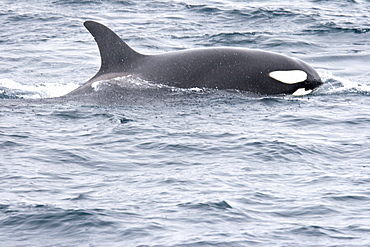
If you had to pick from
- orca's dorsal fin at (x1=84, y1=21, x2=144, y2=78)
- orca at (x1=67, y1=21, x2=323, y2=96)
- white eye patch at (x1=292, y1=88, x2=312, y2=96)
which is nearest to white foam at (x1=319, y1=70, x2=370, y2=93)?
white eye patch at (x1=292, y1=88, x2=312, y2=96)

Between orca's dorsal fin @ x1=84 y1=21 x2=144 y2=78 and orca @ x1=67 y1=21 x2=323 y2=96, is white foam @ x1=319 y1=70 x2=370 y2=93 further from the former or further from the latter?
orca's dorsal fin @ x1=84 y1=21 x2=144 y2=78

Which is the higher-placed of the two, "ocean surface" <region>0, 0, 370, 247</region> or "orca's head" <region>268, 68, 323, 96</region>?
"orca's head" <region>268, 68, 323, 96</region>

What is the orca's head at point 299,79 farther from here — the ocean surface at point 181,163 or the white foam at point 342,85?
the white foam at point 342,85

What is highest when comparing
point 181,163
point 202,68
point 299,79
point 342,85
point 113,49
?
point 113,49

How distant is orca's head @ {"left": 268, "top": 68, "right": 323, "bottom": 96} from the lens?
14.4 m

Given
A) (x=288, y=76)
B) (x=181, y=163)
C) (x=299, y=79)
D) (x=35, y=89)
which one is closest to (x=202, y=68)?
(x=288, y=76)

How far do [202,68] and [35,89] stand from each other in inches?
167

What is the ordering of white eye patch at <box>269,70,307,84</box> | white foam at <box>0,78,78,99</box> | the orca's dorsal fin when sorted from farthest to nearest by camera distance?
white foam at <box>0,78,78,99</box>
white eye patch at <box>269,70,307,84</box>
the orca's dorsal fin

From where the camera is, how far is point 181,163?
10.3 meters

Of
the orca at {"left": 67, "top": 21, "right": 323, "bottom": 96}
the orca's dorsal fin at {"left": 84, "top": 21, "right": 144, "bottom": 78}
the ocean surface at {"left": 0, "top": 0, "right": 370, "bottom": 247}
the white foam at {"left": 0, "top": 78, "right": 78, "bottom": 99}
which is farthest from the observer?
the white foam at {"left": 0, "top": 78, "right": 78, "bottom": 99}

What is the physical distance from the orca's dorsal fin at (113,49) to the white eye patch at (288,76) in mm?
2804

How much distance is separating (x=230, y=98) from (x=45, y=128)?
3.75 metres

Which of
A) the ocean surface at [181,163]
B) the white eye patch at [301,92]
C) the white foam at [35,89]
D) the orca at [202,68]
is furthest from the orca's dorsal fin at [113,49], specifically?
the white eye patch at [301,92]

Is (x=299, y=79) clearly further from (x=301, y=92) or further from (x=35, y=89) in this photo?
(x=35, y=89)
